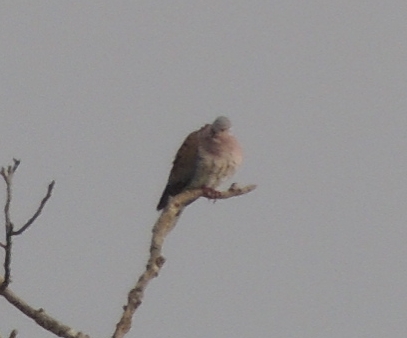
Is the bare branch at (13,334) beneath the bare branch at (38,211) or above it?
beneath

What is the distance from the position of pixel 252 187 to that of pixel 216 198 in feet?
3.68

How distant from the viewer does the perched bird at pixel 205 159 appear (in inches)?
410

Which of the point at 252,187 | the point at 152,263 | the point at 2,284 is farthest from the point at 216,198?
the point at 2,284

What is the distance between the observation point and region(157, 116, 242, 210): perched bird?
34.2 ft

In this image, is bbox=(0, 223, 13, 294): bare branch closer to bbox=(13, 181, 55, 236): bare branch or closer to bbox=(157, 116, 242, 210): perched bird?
bbox=(13, 181, 55, 236): bare branch

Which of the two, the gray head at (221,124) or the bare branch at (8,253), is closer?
the bare branch at (8,253)

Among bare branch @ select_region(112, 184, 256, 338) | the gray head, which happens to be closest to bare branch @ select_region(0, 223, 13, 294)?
bare branch @ select_region(112, 184, 256, 338)

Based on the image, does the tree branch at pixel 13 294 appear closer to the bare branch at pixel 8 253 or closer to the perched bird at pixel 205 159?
the bare branch at pixel 8 253

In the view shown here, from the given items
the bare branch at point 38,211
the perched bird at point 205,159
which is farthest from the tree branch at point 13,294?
the perched bird at point 205,159

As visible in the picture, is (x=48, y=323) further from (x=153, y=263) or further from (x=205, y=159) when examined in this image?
(x=205, y=159)

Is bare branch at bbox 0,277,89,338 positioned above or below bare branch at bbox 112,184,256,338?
below

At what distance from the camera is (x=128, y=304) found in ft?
20.7

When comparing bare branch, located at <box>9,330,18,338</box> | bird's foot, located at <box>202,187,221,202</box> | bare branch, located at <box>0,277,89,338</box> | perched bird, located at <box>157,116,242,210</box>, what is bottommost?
bare branch, located at <box>9,330,18,338</box>

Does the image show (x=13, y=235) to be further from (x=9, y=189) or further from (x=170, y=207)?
(x=170, y=207)
